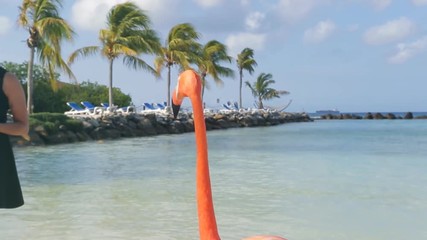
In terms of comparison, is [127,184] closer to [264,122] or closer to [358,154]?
[358,154]

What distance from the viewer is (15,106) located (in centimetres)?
233

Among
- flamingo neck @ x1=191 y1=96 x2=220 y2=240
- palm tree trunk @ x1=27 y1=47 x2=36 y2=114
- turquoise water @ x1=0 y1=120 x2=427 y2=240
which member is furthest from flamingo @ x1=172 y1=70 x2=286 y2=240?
palm tree trunk @ x1=27 y1=47 x2=36 y2=114

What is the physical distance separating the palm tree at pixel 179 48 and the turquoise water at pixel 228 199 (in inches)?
844

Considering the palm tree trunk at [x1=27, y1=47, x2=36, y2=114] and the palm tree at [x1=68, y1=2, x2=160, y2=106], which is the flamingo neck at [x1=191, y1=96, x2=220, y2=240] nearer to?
the palm tree trunk at [x1=27, y1=47, x2=36, y2=114]

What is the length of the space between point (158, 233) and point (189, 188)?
3.33 m

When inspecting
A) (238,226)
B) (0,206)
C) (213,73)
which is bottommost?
(238,226)

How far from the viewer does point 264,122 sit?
1929 inches

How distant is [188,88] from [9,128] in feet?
2.41

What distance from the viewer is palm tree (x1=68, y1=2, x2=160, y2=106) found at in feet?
91.8

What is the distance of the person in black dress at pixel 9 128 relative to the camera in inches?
90.1

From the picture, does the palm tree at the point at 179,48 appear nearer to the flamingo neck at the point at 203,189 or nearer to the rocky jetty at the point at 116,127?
the rocky jetty at the point at 116,127

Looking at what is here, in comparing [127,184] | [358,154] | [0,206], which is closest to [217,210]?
[127,184]

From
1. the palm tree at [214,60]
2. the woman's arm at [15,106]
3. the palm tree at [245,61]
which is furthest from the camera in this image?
the palm tree at [245,61]

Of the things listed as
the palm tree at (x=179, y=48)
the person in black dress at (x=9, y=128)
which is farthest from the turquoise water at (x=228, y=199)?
the palm tree at (x=179, y=48)
